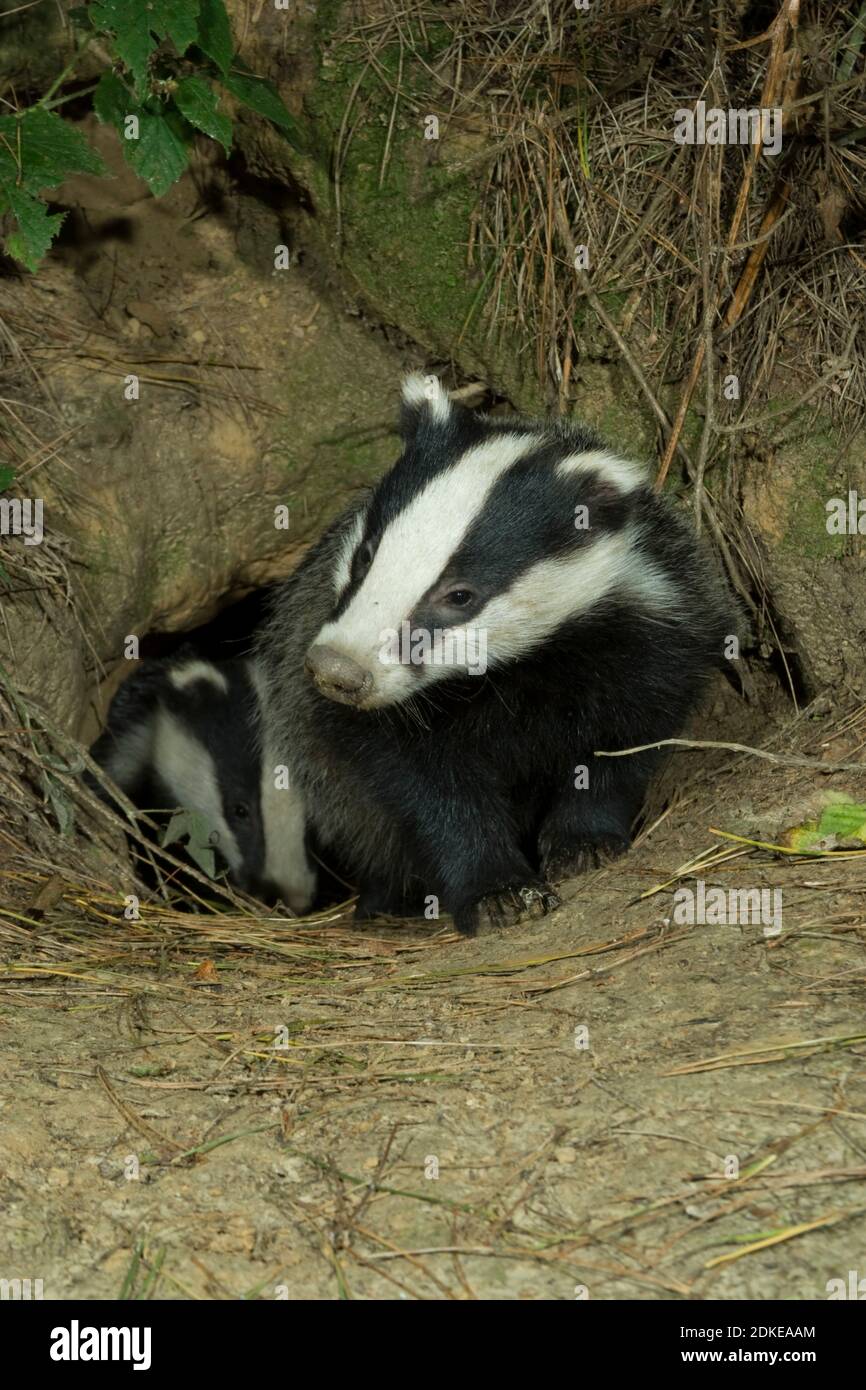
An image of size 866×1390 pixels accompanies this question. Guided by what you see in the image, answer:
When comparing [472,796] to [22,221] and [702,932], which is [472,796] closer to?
[702,932]

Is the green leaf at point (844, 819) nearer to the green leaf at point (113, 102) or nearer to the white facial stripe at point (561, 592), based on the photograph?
the white facial stripe at point (561, 592)

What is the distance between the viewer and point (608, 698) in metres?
3.78

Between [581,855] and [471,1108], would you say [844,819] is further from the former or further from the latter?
[471,1108]

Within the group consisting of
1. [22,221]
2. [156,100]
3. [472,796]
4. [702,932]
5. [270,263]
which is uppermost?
[270,263]

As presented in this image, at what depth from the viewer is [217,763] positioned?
18.4 feet

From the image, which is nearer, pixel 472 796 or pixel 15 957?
pixel 15 957

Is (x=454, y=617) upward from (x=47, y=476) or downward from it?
downward

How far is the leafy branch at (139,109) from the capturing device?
348 centimetres

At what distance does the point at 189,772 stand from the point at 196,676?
41cm

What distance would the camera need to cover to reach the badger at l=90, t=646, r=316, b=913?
17.6 feet

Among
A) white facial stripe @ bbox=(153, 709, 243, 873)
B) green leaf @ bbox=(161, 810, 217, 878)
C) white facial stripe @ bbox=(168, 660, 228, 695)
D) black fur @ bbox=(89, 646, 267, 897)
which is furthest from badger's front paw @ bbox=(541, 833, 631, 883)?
white facial stripe @ bbox=(168, 660, 228, 695)

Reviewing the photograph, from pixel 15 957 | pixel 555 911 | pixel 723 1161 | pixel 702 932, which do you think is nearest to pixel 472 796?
pixel 555 911

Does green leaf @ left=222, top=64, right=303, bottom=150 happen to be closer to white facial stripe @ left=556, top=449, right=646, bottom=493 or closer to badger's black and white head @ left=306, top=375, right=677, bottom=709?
badger's black and white head @ left=306, top=375, right=677, bottom=709

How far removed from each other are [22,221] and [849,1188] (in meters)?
3.11
